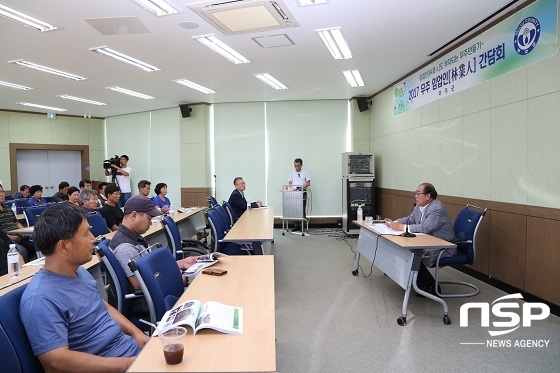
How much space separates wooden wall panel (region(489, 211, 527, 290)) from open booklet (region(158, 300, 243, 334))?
3717mm

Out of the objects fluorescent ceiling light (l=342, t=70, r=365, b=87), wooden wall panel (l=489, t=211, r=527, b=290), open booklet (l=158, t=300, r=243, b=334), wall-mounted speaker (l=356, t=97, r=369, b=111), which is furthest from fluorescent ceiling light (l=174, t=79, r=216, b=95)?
open booklet (l=158, t=300, r=243, b=334)

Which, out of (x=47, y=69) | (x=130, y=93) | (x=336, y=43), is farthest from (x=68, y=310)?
(x=130, y=93)

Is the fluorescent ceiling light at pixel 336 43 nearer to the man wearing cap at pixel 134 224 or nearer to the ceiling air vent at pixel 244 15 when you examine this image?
the ceiling air vent at pixel 244 15

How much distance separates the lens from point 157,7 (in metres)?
3.83

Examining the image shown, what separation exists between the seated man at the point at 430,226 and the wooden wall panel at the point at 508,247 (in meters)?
0.70

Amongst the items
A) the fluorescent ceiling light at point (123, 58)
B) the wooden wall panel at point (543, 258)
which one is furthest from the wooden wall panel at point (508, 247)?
the fluorescent ceiling light at point (123, 58)

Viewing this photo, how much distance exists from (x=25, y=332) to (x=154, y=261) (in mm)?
746

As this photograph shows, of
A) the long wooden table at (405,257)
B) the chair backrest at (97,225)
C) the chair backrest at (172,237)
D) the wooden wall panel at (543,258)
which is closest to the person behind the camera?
the long wooden table at (405,257)

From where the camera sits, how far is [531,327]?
336 cm

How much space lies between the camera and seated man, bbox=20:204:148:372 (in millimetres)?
1463

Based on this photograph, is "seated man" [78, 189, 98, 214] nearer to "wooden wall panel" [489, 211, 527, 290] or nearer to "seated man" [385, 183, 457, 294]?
"seated man" [385, 183, 457, 294]

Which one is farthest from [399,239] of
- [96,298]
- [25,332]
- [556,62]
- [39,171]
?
[39,171]

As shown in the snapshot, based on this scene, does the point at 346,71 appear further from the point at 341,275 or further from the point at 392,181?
the point at 341,275

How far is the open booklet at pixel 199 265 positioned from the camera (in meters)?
2.58
